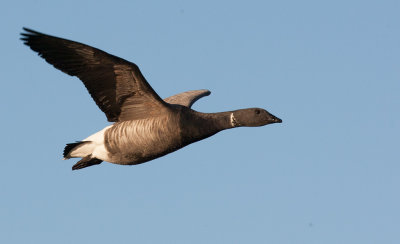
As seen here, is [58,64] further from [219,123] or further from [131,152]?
[219,123]

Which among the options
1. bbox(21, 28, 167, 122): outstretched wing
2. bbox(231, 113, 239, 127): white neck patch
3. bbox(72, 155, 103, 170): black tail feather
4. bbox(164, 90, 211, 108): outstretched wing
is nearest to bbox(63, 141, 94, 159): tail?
bbox(72, 155, 103, 170): black tail feather

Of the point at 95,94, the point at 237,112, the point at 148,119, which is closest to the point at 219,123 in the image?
the point at 237,112

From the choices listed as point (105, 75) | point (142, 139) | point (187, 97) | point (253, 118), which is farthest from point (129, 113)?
point (187, 97)

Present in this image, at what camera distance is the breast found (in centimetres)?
1506

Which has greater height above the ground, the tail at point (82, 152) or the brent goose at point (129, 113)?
the brent goose at point (129, 113)

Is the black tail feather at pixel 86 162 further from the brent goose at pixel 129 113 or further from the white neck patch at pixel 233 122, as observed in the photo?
the white neck patch at pixel 233 122

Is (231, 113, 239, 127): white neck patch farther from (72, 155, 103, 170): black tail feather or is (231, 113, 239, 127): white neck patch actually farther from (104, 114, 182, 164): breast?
(72, 155, 103, 170): black tail feather

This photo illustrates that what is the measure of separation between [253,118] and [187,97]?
4522mm

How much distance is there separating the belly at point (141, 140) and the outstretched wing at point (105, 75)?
25 cm

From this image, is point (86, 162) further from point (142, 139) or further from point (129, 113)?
point (142, 139)

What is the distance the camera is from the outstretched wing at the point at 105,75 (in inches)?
565

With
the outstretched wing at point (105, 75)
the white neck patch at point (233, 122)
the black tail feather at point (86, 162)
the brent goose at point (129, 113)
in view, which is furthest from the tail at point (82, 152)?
the white neck patch at point (233, 122)

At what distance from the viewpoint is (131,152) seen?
15.4 metres

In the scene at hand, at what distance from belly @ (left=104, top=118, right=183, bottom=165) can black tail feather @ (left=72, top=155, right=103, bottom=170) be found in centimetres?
61
